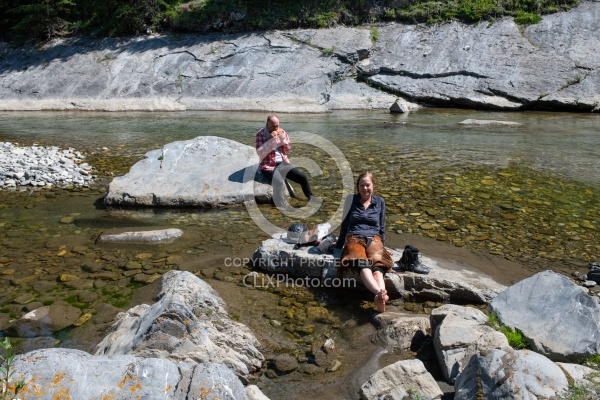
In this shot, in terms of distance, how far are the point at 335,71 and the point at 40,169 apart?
1483cm

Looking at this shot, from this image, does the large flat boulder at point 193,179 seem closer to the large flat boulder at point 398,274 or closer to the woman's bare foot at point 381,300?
the large flat boulder at point 398,274

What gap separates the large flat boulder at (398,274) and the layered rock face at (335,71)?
15.1m

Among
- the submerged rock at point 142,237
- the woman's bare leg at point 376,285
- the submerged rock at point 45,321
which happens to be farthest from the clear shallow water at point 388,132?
the submerged rock at point 45,321

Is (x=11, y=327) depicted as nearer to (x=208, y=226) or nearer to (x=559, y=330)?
(x=208, y=226)

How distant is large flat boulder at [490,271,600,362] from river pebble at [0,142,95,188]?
8457 mm

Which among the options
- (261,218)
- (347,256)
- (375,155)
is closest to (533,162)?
(375,155)

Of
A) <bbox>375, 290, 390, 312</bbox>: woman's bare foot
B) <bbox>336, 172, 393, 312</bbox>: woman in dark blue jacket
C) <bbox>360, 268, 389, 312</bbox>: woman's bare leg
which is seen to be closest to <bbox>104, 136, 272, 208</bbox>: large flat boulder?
<bbox>336, 172, 393, 312</bbox>: woman in dark blue jacket

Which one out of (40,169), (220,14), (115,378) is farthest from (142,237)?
(220,14)

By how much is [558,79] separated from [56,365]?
71.0 feet

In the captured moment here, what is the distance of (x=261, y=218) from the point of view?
8195 millimetres

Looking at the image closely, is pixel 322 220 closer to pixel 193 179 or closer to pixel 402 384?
pixel 193 179

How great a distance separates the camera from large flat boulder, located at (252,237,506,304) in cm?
548

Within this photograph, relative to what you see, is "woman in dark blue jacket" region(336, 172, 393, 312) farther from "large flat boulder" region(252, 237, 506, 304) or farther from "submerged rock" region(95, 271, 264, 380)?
"submerged rock" region(95, 271, 264, 380)

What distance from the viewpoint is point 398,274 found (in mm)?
5652
